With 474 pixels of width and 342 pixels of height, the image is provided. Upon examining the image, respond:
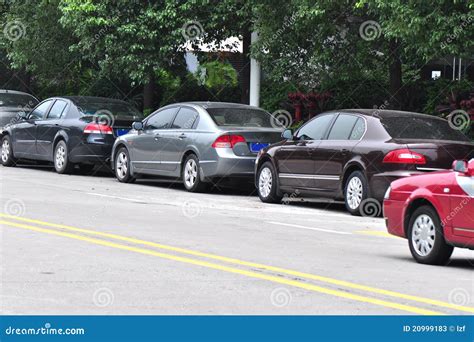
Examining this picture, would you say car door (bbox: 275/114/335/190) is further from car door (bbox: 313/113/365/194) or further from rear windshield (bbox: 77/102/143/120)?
rear windshield (bbox: 77/102/143/120)

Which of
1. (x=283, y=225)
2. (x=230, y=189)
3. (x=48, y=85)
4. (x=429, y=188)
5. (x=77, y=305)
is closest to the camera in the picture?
(x=77, y=305)

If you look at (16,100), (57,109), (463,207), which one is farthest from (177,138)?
(463,207)

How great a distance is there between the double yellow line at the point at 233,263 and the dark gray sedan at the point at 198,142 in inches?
239

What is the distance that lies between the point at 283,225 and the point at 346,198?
244cm

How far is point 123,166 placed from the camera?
23188 millimetres

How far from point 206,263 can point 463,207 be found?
2454 millimetres

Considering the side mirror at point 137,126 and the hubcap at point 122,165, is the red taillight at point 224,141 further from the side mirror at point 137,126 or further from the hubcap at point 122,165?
the hubcap at point 122,165

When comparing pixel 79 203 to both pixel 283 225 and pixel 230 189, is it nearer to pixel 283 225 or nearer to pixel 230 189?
pixel 283 225

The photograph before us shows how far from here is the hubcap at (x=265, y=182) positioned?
761 inches

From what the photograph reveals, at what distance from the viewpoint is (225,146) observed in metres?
20.2

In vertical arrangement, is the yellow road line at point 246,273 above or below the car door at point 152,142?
below

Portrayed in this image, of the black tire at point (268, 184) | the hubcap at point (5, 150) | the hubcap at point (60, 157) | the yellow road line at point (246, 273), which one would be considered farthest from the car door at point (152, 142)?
the yellow road line at point (246, 273)

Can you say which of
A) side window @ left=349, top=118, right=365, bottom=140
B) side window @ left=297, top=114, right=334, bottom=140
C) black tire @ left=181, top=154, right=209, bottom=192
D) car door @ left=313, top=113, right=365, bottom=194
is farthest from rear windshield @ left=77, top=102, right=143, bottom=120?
side window @ left=349, top=118, right=365, bottom=140

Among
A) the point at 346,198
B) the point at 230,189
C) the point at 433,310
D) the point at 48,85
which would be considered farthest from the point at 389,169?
the point at 48,85
